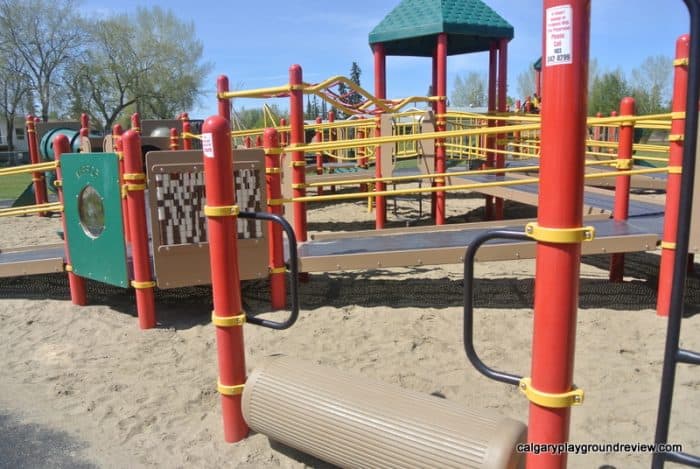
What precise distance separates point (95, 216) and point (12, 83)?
40.6 m

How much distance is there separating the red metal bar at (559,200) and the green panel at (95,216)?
11.8 feet

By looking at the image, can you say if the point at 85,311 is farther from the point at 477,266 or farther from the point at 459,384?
the point at 477,266

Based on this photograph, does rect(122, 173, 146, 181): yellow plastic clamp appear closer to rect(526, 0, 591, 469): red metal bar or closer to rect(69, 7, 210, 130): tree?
rect(526, 0, 591, 469): red metal bar

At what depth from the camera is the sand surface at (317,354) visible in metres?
2.94

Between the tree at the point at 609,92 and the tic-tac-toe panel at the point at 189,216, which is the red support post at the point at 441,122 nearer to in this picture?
the tic-tac-toe panel at the point at 189,216

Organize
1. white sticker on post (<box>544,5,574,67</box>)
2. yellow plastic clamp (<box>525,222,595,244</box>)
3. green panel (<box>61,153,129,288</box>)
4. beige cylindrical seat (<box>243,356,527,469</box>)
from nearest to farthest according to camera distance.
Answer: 1. white sticker on post (<box>544,5,574,67</box>)
2. yellow plastic clamp (<box>525,222,595,244</box>)
3. beige cylindrical seat (<box>243,356,527,469</box>)
4. green panel (<box>61,153,129,288</box>)

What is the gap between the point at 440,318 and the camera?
454cm

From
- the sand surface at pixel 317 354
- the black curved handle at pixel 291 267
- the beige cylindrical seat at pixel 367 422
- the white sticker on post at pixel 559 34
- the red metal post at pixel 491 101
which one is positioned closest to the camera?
the white sticker on post at pixel 559 34

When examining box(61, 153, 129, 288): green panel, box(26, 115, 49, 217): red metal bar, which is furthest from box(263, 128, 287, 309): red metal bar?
box(26, 115, 49, 217): red metal bar

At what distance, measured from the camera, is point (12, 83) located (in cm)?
3831

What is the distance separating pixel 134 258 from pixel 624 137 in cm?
411

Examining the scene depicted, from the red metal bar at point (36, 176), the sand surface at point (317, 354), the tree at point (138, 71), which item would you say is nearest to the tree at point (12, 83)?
the tree at point (138, 71)

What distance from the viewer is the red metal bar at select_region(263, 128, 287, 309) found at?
4637 mm

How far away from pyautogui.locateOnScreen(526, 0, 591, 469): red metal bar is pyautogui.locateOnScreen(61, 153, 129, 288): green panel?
360cm
